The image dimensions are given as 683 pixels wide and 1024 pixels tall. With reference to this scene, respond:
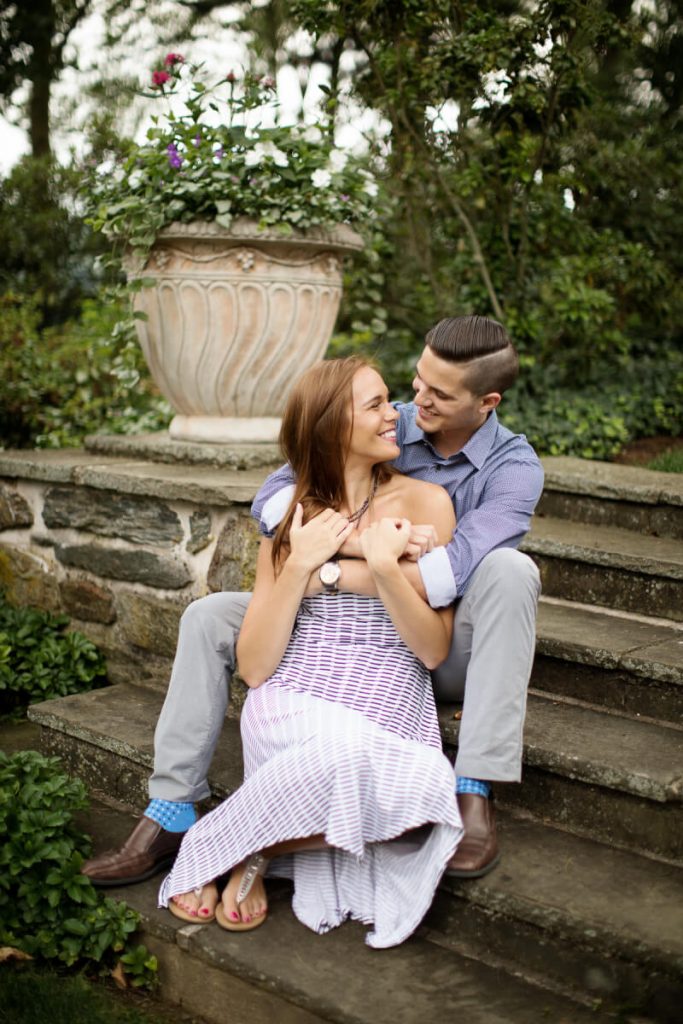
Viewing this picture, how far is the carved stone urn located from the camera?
3.50m

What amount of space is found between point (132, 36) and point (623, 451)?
8849 mm

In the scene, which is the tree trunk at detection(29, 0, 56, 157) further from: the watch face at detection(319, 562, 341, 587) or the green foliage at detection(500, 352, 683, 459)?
the watch face at detection(319, 562, 341, 587)

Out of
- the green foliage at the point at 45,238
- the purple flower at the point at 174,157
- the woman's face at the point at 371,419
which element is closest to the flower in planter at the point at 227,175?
the purple flower at the point at 174,157

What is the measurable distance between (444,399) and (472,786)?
34.0 inches

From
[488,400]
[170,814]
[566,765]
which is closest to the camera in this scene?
[566,765]

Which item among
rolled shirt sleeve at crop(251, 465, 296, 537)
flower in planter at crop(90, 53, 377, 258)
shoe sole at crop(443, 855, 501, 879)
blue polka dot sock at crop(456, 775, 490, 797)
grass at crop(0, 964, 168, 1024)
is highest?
flower in planter at crop(90, 53, 377, 258)

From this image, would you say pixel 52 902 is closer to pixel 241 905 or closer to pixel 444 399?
pixel 241 905

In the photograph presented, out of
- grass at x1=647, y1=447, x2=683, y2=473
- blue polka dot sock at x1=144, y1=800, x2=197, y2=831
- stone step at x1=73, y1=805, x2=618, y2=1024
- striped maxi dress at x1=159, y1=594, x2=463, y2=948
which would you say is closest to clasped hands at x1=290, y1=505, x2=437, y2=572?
striped maxi dress at x1=159, y1=594, x2=463, y2=948

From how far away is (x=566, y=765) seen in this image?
224cm

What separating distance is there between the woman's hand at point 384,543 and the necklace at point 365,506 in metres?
0.12

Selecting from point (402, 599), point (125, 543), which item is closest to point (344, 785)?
point (402, 599)

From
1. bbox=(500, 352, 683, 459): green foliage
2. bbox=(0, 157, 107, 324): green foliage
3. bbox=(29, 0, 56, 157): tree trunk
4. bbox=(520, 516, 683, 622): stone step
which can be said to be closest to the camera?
bbox=(520, 516, 683, 622): stone step

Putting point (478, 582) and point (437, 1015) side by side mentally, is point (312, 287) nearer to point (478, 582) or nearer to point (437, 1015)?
point (478, 582)

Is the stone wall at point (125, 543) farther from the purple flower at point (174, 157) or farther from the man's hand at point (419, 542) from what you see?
the purple flower at point (174, 157)
